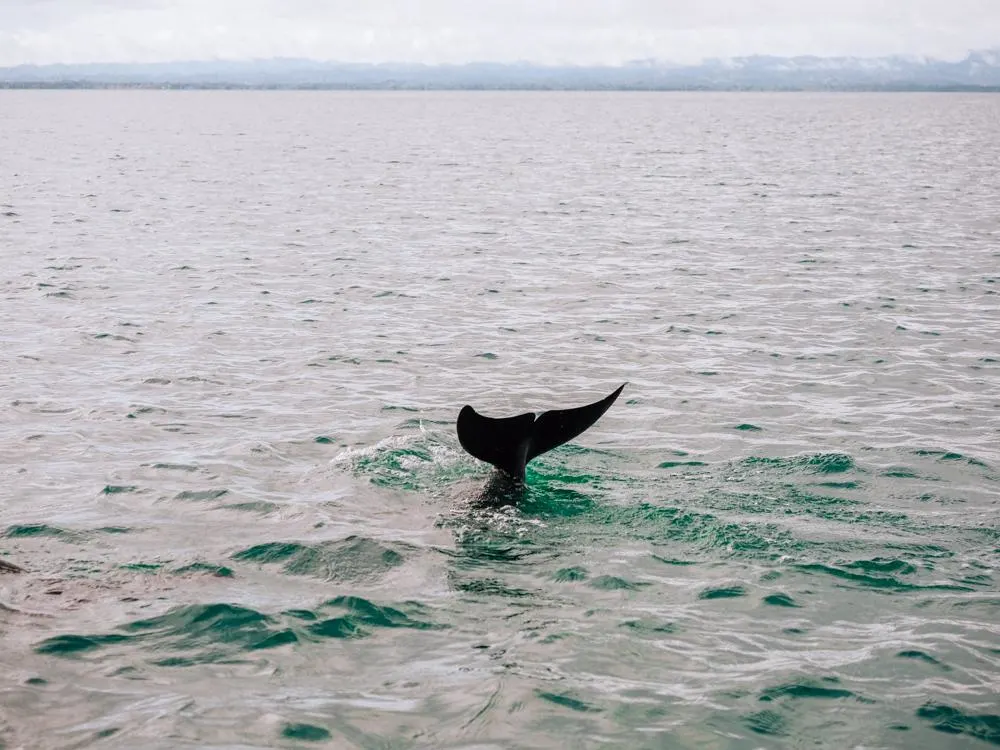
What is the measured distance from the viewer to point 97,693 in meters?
7.42

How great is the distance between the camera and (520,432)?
34.4 ft

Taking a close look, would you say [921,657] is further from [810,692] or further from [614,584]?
[614,584]

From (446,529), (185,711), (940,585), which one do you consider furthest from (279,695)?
(940,585)

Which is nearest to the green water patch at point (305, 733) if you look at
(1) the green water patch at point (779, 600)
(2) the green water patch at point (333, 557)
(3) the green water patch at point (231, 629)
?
(3) the green water patch at point (231, 629)

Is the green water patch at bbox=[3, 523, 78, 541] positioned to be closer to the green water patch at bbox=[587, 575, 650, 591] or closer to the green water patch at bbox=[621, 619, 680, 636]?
the green water patch at bbox=[587, 575, 650, 591]

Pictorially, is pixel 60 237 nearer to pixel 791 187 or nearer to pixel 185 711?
pixel 185 711

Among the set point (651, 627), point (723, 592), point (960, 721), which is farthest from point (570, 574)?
point (960, 721)

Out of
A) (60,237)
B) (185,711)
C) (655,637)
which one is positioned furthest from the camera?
(60,237)

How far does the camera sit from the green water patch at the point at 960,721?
7.10 metres

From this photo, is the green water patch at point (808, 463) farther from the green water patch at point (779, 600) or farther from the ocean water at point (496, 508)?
the green water patch at point (779, 600)

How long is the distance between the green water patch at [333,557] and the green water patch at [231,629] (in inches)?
23.0

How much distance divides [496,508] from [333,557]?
5.49 feet

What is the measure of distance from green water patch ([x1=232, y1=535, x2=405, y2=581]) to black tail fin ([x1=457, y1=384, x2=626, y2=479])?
1.26 meters

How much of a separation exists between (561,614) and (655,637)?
776 mm
